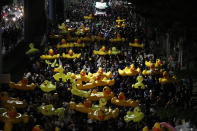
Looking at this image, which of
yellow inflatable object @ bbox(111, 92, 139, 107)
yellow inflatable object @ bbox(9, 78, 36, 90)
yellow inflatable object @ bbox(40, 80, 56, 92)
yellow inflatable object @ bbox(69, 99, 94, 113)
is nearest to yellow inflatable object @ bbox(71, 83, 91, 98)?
yellow inflatable object @ bbox(40, 80, 56, 92)

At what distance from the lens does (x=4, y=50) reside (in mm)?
32562

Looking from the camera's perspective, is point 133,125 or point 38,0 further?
point 38,0

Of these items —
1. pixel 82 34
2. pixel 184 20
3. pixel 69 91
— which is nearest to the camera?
pixel 184 20

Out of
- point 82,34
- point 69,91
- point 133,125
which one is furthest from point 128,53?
point 133,125

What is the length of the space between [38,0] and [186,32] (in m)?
41.7

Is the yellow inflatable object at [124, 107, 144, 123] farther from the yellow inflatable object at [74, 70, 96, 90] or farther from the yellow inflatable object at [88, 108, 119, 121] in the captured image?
the yellow inflatable object at [74, 70, 96, 90]

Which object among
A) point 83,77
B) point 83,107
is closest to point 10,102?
point 83,107

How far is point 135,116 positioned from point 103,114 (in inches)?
48.4

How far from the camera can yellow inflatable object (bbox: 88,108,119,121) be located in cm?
1585

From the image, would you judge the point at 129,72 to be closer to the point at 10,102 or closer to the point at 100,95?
the point at 100,95

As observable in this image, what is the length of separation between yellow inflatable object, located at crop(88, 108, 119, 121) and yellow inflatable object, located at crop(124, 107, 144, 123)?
1.64 ft

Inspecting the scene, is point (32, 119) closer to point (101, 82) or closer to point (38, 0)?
point (101, 82)

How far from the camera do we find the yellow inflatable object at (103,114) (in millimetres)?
15850

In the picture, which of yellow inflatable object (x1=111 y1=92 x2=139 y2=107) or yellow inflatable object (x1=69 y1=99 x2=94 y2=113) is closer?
yellow inflatable object (x1=69 y1=99 x2=94 y2=113)
